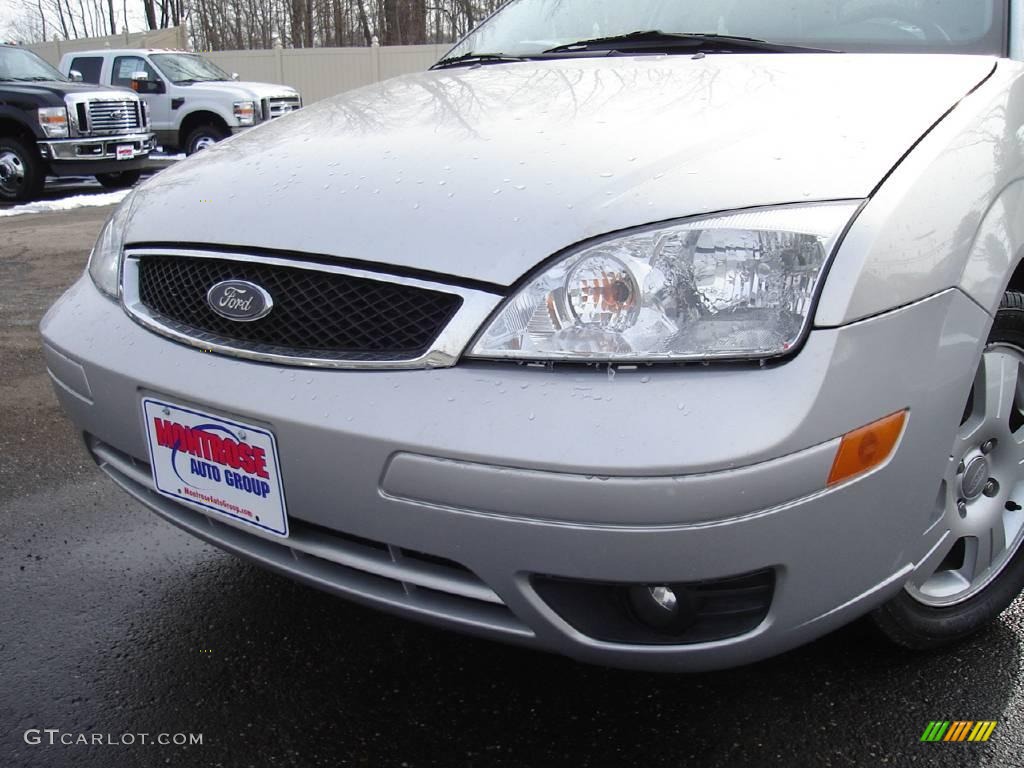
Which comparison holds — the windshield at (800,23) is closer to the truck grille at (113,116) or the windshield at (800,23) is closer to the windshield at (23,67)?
the truck grille at (113,116)

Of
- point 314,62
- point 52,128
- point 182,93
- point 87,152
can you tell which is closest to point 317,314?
point 52,128

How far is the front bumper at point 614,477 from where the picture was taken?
126 centimetres

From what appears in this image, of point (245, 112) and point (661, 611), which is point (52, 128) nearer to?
point (245, 112)

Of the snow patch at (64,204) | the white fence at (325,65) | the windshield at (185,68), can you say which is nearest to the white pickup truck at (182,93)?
the windshield at (185,68)

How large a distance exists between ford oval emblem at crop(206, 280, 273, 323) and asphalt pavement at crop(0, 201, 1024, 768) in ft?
2.58

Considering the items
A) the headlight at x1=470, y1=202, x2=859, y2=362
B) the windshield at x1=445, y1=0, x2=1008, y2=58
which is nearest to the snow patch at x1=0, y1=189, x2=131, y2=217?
the windshield at x1=445, y1=0, x2=1008, y2=58

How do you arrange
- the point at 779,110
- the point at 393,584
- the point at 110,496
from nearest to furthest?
the point at 393,584 → the point at 779,110 → the point at 110,496

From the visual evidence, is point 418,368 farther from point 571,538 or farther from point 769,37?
point 769,37

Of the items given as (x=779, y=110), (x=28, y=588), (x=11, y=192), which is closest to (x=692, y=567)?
(x=779, y=110)

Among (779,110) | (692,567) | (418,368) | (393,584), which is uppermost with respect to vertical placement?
(779,110)

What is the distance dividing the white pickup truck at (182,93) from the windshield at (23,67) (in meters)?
1.90

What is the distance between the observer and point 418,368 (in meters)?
1.40

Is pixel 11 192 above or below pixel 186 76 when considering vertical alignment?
below

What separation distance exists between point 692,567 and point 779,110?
0.87m
